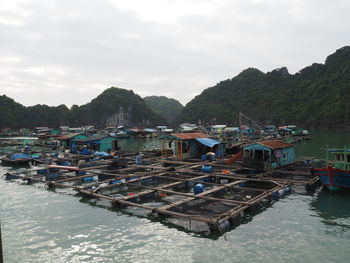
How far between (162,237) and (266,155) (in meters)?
17.2

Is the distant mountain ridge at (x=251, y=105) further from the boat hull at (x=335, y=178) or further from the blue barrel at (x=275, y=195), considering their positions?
the blue barrel at (x=275, y=195)

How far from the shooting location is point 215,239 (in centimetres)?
1199

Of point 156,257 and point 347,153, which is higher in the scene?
point 347,153

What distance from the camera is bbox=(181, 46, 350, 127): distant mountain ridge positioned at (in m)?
111

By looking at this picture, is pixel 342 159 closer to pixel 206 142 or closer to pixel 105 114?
pixel 206 142

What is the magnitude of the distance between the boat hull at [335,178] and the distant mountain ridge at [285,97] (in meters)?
95.0

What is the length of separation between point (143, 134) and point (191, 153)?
68195 millimetres

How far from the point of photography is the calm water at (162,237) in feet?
35.4

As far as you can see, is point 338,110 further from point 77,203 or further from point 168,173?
point 77,203

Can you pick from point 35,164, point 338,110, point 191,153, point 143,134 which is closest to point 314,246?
point 191,153

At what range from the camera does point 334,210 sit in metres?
16.0

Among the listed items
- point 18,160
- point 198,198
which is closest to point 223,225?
point 198,198

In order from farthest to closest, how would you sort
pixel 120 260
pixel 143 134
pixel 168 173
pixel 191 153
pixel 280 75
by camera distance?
pixel 280 75 < pixel 143 134 < pixel 191 153 < pixel 168 173 < pixel 120 260

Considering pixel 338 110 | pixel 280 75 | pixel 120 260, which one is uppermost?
pixel 280 75
